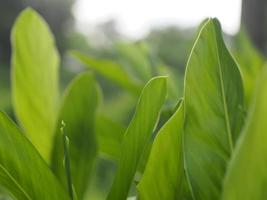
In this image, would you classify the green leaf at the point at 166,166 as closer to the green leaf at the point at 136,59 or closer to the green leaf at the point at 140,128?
the green leaf at the point at 140,128

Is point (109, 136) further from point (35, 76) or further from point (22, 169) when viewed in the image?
point (22, 169)

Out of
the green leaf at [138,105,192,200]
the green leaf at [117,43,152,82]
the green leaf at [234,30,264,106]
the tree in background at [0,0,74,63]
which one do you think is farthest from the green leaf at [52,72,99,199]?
the tree in background at [0,0,74,63]

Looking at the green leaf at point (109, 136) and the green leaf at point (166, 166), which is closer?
the green leaf at point (166, 166)

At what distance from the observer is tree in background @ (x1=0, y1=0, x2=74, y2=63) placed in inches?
361

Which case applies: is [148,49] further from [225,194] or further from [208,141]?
[225,194]

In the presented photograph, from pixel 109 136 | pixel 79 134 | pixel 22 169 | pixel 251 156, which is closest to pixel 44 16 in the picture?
pixel 109 136

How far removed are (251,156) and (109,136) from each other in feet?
1.56

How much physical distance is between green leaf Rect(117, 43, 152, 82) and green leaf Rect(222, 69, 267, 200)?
0.60m

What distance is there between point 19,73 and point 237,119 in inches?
13.1

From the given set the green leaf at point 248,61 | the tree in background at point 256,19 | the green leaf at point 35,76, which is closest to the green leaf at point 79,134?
the green leaf at point 35,76

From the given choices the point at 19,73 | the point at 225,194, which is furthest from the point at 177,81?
the point at 225,194

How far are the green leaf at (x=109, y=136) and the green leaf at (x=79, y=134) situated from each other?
0.11m

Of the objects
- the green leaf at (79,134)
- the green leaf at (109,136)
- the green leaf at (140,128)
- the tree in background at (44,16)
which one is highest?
the green leaf at (140,128)

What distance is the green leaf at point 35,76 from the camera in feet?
2.23
